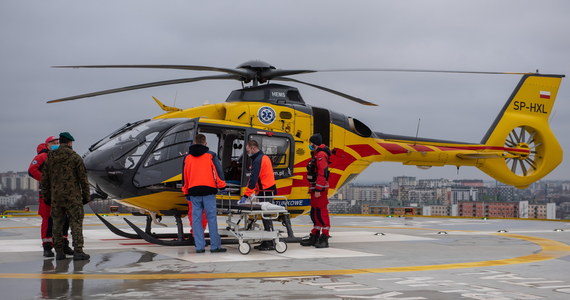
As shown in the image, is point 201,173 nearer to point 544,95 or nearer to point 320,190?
point 320,190

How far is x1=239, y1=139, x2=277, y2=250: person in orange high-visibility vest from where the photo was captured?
391 inches

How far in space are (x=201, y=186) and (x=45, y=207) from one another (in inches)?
98.7

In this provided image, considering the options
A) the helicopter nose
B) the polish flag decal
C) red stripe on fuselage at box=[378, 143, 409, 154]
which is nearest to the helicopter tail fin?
the polish flag decal

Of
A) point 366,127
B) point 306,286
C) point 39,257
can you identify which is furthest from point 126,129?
point 306,286

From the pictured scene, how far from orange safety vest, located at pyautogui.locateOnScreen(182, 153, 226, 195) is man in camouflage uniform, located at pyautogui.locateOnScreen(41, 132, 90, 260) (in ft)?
5.11

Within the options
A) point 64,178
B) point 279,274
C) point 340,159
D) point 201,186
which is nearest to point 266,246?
point 201,186

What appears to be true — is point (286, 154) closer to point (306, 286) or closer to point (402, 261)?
point (402, 261)

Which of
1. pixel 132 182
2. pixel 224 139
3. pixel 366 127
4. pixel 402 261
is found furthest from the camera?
pixel 366 127

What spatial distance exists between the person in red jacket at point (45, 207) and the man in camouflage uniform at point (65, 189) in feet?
1.53

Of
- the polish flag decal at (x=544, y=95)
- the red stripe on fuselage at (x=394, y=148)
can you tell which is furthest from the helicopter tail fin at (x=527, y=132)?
the red stripe on fuselage at (x=394, y=148)

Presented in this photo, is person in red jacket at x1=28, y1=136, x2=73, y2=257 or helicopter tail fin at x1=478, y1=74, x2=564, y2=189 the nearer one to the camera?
person in red jacket at x1=28, y1=136, x2=73, y2=257

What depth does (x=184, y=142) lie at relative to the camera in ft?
34.6

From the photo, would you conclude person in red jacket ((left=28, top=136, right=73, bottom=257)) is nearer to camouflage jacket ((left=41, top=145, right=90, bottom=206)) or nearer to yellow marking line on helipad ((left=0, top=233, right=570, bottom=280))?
camouflage jacket ((left=41, top=145, right=90, bottom=206))

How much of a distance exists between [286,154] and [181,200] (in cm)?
222
